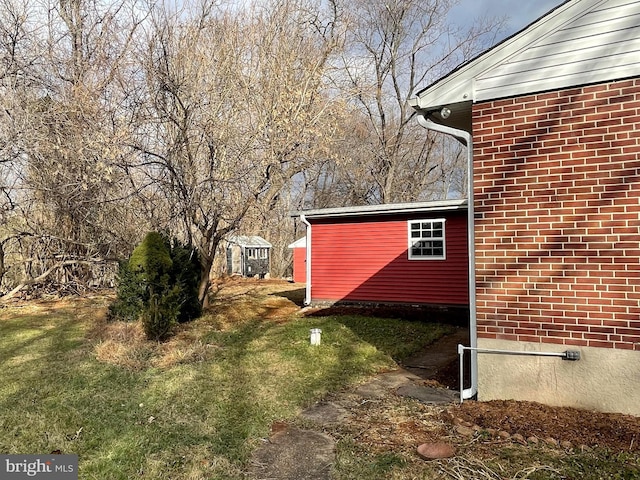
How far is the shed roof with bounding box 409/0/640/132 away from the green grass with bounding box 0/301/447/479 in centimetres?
387

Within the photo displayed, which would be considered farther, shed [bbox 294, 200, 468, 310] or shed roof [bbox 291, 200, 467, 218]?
shed [bbox 294, 200, 468, 310]

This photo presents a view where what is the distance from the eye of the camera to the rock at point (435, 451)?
3.41 metres

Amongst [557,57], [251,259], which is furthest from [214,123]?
[251,259]

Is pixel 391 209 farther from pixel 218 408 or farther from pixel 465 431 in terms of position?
pixel 465 431

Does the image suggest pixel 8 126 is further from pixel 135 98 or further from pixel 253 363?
pixel 253 363

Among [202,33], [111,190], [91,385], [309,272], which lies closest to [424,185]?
[309,272]

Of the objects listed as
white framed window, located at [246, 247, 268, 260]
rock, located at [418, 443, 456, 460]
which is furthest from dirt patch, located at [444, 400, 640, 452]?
white framed window, located at [246, 247, 268, 260]

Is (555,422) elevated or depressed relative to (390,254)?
depressed

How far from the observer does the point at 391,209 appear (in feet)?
39.4

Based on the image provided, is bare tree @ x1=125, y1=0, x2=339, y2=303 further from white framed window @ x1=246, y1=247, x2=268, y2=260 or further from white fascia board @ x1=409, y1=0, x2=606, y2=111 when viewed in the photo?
white framed window @ x1=246, y1=247, x2=268, y2=260

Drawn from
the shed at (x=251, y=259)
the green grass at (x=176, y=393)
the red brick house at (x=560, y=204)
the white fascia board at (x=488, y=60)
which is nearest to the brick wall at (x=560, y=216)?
the red brick house at (x=560, y=204)

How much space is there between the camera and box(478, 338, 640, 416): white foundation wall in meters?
3.99

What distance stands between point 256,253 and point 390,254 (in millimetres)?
17781

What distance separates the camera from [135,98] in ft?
34.1
